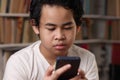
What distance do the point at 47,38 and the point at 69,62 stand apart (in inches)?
7.7

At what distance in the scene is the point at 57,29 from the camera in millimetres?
1084

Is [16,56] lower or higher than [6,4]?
lower

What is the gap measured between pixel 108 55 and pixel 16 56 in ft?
5.10

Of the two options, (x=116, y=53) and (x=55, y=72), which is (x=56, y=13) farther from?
(x=116, y=53)

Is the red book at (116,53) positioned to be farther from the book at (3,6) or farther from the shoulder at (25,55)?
the shoulder at (25,55)

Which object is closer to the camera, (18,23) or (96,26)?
(18,23)

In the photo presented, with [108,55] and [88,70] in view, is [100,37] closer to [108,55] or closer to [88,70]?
[108,55]

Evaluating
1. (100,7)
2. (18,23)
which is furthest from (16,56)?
(100,7)

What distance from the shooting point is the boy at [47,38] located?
1.08 m

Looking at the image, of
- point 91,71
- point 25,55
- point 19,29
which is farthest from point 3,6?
point 91,71

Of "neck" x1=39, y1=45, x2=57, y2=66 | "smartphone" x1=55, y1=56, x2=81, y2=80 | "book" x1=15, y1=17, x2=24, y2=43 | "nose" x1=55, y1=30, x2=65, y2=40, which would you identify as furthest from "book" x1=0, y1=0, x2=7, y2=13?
"smartphone" x1=55, y1=56, x2=81, y2=80

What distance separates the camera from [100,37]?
2.48 metres

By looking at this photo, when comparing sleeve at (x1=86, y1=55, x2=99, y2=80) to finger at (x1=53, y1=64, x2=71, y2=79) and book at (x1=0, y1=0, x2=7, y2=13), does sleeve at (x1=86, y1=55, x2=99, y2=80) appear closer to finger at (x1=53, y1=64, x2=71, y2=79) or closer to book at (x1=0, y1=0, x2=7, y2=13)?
finger at (x1=53, y1=64, x2=71, y2=79)

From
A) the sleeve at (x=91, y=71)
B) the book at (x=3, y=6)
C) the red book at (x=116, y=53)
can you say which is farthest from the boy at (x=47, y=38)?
the red book at (x=116, y=53)
